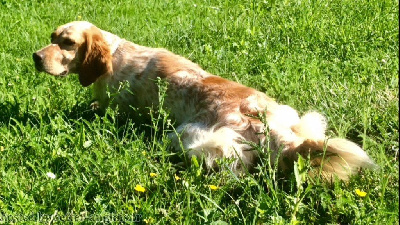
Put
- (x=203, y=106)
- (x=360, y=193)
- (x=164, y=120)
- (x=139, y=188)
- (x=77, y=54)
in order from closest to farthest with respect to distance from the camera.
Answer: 1. (x=360, y=193)
2. (x=139, y=188)
3. (x=164, y=120)
4. (x=203, y=106)
5. (x=77, y=54)

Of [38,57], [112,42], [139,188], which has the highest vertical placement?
[112,42]

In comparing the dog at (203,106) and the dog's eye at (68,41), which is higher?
the dog's eye at (68,41)

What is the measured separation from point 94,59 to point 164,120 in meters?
1.53

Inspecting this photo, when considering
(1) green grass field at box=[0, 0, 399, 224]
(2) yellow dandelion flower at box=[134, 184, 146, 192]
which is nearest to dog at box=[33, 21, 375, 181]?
(1) green grass field at box=[0, 0, 399, 224]

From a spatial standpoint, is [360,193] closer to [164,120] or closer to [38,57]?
[164,120]

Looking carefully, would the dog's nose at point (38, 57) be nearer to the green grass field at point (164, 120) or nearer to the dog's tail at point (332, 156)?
the green grass field at point (164, 120)

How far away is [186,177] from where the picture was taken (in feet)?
9.17

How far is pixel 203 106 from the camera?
350 cm

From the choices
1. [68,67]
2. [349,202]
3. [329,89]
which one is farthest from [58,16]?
[349,202]

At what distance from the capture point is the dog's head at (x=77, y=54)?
402 centimetres

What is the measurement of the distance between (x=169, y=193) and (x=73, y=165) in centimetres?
63

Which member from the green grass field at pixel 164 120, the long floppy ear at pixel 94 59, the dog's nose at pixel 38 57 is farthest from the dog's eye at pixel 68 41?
the green grass field at pixel 164 120

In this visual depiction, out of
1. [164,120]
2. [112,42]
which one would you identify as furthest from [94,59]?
[164,120]

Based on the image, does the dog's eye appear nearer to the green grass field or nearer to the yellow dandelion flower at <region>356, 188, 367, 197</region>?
the green grass field
